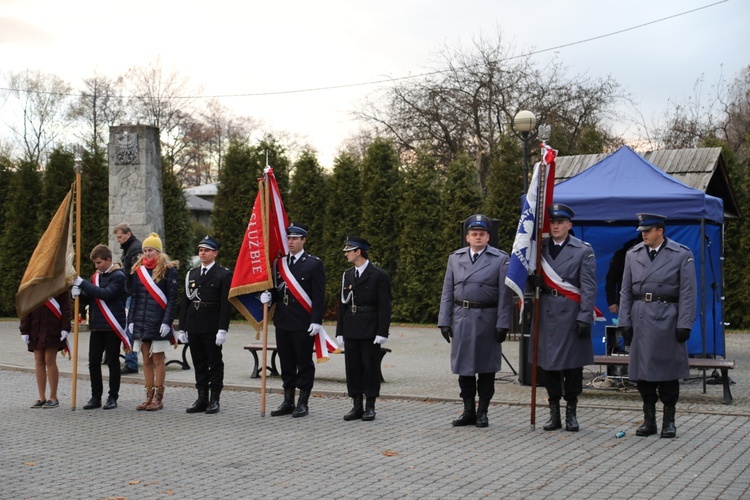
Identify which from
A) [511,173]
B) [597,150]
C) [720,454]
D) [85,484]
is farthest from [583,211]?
[597,150]

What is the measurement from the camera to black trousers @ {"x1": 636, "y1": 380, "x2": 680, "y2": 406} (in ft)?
28.8

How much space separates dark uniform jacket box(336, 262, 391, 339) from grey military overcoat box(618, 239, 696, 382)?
241 cm

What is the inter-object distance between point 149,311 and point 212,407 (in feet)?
4.02

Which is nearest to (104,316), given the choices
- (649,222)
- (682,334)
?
(649,222)

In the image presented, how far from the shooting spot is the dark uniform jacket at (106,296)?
10.8 m

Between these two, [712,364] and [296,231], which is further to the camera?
[712,364]

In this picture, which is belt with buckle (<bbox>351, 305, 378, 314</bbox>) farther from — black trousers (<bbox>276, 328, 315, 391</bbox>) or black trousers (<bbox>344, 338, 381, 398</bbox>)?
black trousers (<bbox>276, 328, 315, 391</bbox>)

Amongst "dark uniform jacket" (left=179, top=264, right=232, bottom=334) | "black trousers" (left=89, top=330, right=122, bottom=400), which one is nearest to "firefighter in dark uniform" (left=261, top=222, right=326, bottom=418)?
"dark uniform jacket" (left=179, top=264, right=232, bottom=334)

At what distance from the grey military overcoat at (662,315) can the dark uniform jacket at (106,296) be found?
→ 5437mm

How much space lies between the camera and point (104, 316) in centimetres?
1080

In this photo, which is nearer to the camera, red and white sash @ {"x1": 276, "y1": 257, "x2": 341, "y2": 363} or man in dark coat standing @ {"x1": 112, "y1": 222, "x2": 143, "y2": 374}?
red and white sash @ {"x1": 276, "y1": 257, "x2": 341, "y2": 363}

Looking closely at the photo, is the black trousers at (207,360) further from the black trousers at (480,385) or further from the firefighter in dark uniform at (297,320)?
the black trousers at (480,385)

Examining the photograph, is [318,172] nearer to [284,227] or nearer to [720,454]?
[284,227]

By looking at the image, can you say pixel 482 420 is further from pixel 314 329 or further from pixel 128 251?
pixel 128 251
